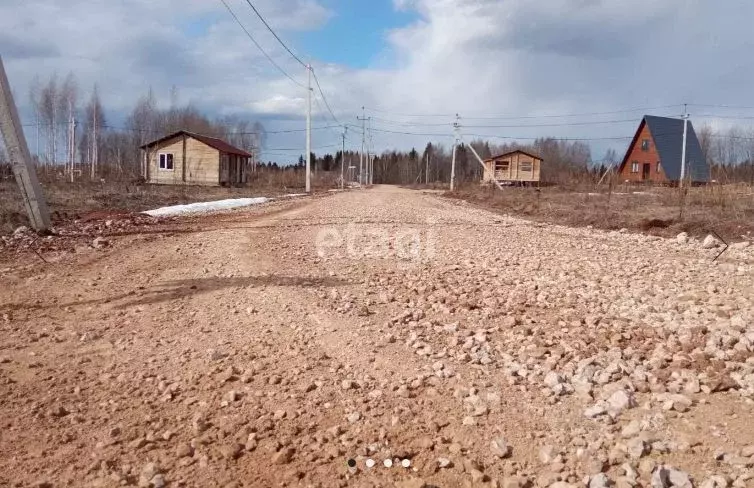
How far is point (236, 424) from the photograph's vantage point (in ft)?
10.5

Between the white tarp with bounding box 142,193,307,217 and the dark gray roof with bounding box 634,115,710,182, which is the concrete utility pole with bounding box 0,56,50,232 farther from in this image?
the dark gray roof with bounding box 634,115,710,182

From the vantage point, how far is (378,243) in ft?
32.8

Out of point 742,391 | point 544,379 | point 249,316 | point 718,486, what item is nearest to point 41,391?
point 249,316

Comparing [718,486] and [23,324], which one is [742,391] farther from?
[23,324]

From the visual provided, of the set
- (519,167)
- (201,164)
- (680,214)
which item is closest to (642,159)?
(519,167)

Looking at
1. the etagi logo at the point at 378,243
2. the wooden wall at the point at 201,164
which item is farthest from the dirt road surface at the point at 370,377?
the wooden wall at the point at 201,164

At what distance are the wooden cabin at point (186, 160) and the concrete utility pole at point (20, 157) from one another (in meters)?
34.8

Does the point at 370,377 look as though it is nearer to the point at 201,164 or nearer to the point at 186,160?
the point at 201,164

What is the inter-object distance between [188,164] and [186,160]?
327 mm

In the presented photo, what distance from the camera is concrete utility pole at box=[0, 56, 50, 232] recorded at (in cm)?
962

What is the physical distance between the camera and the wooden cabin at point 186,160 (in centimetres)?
4412

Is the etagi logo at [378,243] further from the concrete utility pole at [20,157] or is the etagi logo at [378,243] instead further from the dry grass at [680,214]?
the dry grass at [680,214]

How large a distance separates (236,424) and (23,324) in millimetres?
2701

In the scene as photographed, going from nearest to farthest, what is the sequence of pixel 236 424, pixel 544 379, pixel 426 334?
pixel 236 424 → pixel 544 379 → pixel 426 334
